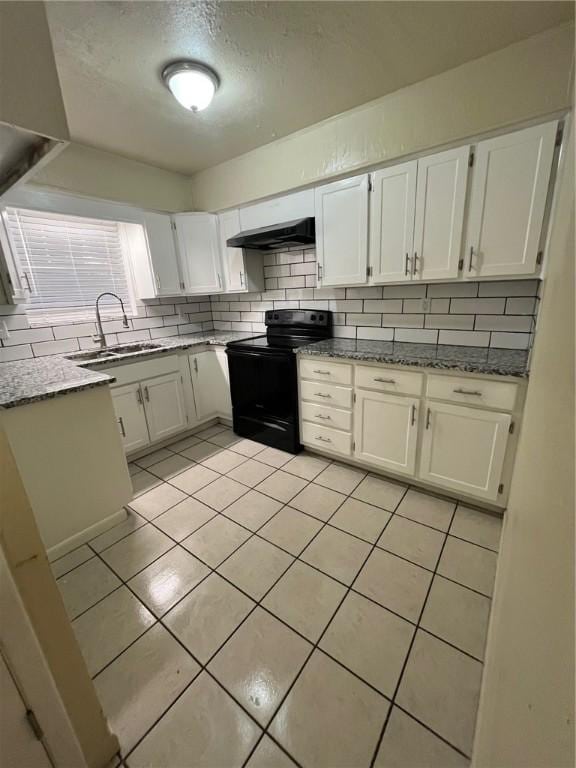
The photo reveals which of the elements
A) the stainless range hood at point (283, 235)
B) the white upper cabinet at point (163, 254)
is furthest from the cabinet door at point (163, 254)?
the stainless range hood at point (283, 235)

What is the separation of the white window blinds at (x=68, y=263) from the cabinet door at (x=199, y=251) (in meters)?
0.56

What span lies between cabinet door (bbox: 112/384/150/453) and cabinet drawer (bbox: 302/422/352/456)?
4.48 feet

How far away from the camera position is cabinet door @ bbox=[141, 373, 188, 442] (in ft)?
8.80

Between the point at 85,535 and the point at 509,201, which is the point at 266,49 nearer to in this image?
the point at 509,201

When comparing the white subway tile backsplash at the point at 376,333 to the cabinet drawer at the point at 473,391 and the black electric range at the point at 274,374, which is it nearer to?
the black electric range at the point at 274,374

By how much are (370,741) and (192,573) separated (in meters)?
0.97

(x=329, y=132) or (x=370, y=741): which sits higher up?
(x=329, y=132)

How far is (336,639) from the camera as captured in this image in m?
1.27

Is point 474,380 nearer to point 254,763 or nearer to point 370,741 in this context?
point 370,741

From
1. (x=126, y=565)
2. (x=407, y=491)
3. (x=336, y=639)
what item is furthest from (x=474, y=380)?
(x=126, y=565)

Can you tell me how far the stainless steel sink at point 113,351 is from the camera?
2.61 m

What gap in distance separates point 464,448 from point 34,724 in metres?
2.01

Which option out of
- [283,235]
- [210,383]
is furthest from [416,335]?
[210,383]

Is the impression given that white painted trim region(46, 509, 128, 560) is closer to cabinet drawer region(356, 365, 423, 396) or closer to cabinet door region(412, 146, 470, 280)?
cabinet drawer region(356, 365, 423, 396)
